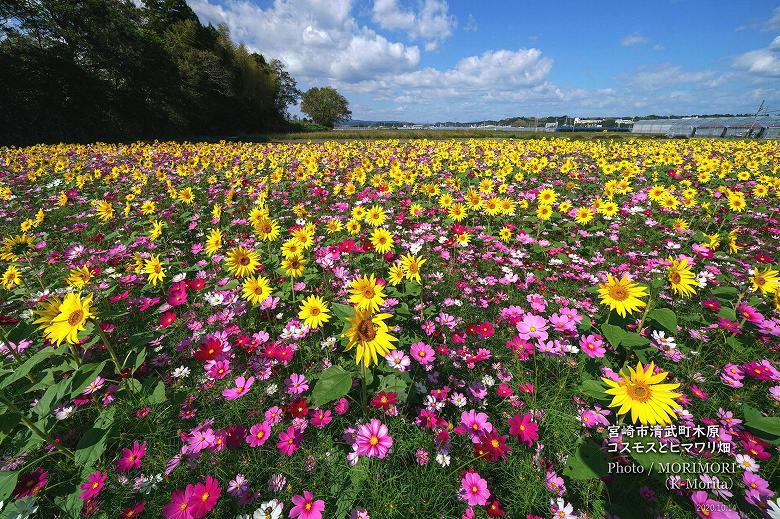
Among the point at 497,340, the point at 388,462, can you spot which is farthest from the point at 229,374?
the point at 497,340

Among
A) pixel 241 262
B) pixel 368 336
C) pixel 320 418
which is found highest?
pixel 368 336

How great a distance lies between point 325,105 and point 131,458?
102917mm

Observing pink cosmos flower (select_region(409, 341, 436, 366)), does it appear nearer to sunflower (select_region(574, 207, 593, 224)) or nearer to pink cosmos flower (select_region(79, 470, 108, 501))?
pink cosmos flower (select_region(79, 470, 108, 501))

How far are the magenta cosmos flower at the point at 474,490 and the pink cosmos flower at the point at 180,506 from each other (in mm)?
1522

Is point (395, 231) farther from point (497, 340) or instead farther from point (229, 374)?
point (229, 374)

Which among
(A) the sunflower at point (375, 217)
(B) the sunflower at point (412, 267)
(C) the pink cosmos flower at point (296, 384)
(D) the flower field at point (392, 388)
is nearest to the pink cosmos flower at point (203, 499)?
(D) the flower field at point (392, 388)

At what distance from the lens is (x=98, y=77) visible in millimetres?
26469

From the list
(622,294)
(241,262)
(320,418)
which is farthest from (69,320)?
(622,294)

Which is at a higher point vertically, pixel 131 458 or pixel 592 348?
pixel 592 348

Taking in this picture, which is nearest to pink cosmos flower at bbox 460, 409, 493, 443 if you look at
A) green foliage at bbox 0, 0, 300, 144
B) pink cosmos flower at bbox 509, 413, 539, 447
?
pink cosmos flower at bbox 509, 413, 539, 447

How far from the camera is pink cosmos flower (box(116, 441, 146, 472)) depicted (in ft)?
6.54

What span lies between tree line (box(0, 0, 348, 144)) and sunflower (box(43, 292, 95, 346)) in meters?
28.4

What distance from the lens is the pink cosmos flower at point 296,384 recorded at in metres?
2.48

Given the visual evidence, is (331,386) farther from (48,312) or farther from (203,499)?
(48,312)
